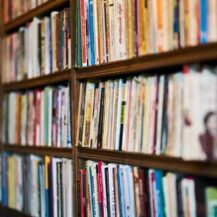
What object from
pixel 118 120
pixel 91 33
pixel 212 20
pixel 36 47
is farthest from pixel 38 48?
pixel 212 20

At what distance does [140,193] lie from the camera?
1326mm

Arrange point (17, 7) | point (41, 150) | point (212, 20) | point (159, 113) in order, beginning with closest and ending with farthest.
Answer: point (212, 20)
point (159, 113)
point (41, 150)
point (17, 7)

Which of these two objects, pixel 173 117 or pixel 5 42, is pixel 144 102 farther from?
pixel 5 42

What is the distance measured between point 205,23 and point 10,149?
1.41m

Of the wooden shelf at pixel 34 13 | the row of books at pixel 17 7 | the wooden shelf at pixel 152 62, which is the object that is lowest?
the wooden shelf at pixel 152 62

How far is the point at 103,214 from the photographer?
1493 mm

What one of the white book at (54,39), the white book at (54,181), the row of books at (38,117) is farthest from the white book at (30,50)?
the white book at (54,181)

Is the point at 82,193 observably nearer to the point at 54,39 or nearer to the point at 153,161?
the point at 153,161

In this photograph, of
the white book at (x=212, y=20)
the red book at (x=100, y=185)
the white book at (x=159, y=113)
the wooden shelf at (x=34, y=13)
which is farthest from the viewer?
the wooden shelf at (x=34, y=13)

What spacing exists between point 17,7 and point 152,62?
1.15 meters

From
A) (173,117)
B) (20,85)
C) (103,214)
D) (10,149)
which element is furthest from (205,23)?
(10,149)

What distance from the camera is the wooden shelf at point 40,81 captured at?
1.70m

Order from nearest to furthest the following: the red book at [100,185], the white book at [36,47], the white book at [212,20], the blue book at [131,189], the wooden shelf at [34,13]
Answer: the white book at [212,20] → the blue book at [131,189] → the red book at [100,185] → the wooden shelf at [34,13] → the white book at [36,47]

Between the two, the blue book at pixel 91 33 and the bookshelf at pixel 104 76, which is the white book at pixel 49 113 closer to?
the bookshelf at pixel 104 76
